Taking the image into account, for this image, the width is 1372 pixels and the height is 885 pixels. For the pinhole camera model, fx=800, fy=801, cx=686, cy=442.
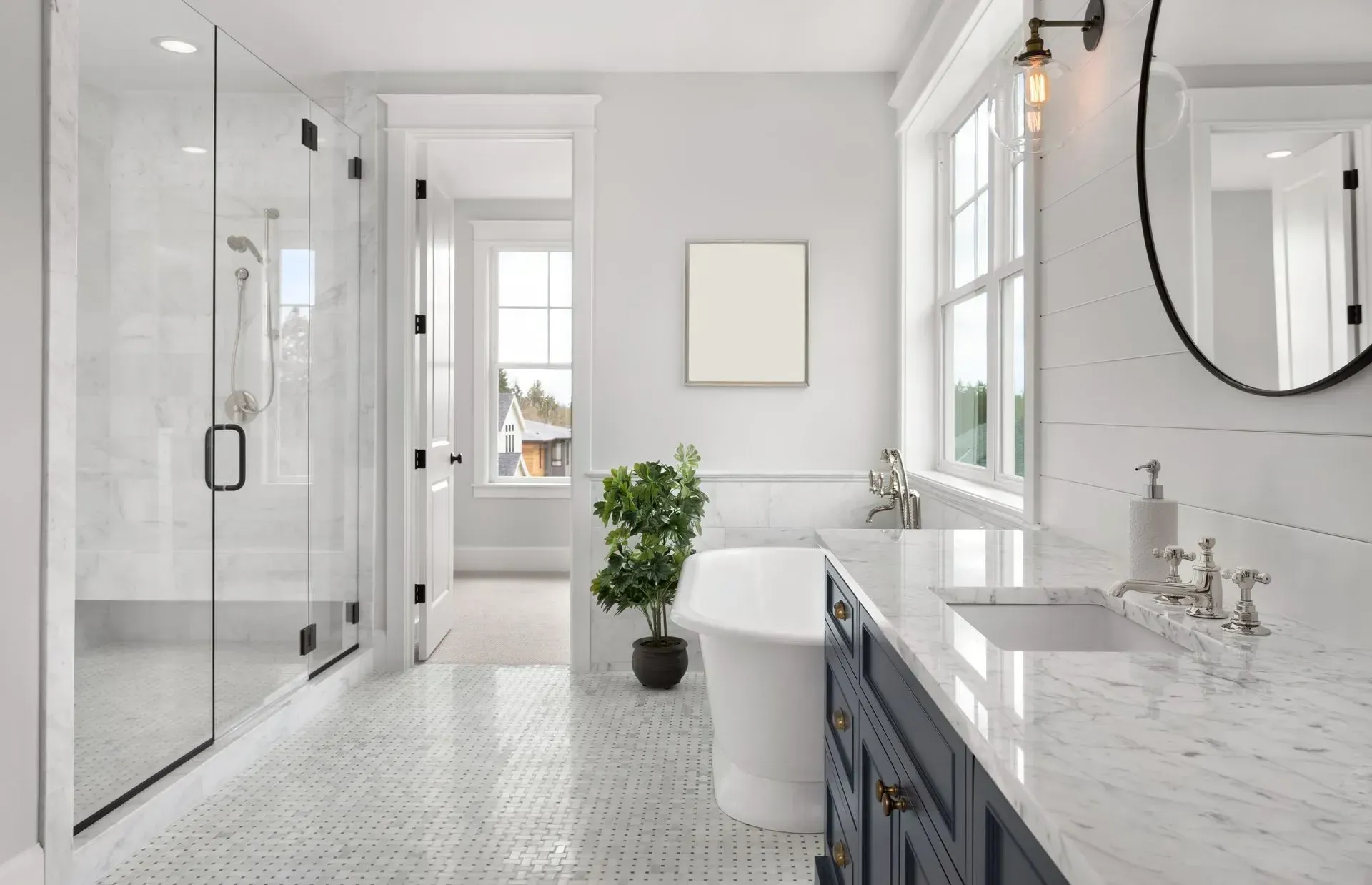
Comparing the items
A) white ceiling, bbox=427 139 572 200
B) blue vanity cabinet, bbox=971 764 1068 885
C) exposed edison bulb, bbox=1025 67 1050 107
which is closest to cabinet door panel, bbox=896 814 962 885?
blue vanity cabinet, bbox=971 764 1068 885

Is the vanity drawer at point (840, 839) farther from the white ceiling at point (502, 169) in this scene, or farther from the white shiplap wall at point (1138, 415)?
the white ceiling at point (502, 169)

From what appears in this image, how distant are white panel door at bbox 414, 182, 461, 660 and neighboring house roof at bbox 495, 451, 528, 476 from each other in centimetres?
160

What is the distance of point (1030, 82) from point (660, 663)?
96.3 inches

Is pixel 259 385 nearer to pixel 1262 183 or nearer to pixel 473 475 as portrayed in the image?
pixel 1262 183

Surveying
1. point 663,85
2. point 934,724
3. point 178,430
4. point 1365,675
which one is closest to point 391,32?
point 663,85

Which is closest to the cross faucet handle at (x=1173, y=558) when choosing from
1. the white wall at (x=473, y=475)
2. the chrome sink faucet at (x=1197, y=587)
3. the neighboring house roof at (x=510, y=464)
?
the chrome sink faucet at (x=1197, y=587)

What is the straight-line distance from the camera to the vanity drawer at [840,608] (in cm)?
144

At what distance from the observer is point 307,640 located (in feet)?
9.88

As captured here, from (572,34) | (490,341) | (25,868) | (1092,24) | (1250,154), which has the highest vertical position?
(572,34)

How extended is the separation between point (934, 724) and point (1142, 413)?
937mm

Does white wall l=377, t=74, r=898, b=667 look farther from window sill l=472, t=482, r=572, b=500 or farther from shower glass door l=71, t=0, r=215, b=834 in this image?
window sill l=472, t=482, r=572, b=500

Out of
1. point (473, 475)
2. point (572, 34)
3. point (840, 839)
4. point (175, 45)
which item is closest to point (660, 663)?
point (840, 839)

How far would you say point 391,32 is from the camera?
10.2 feet

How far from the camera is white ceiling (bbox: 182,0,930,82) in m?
2.92
